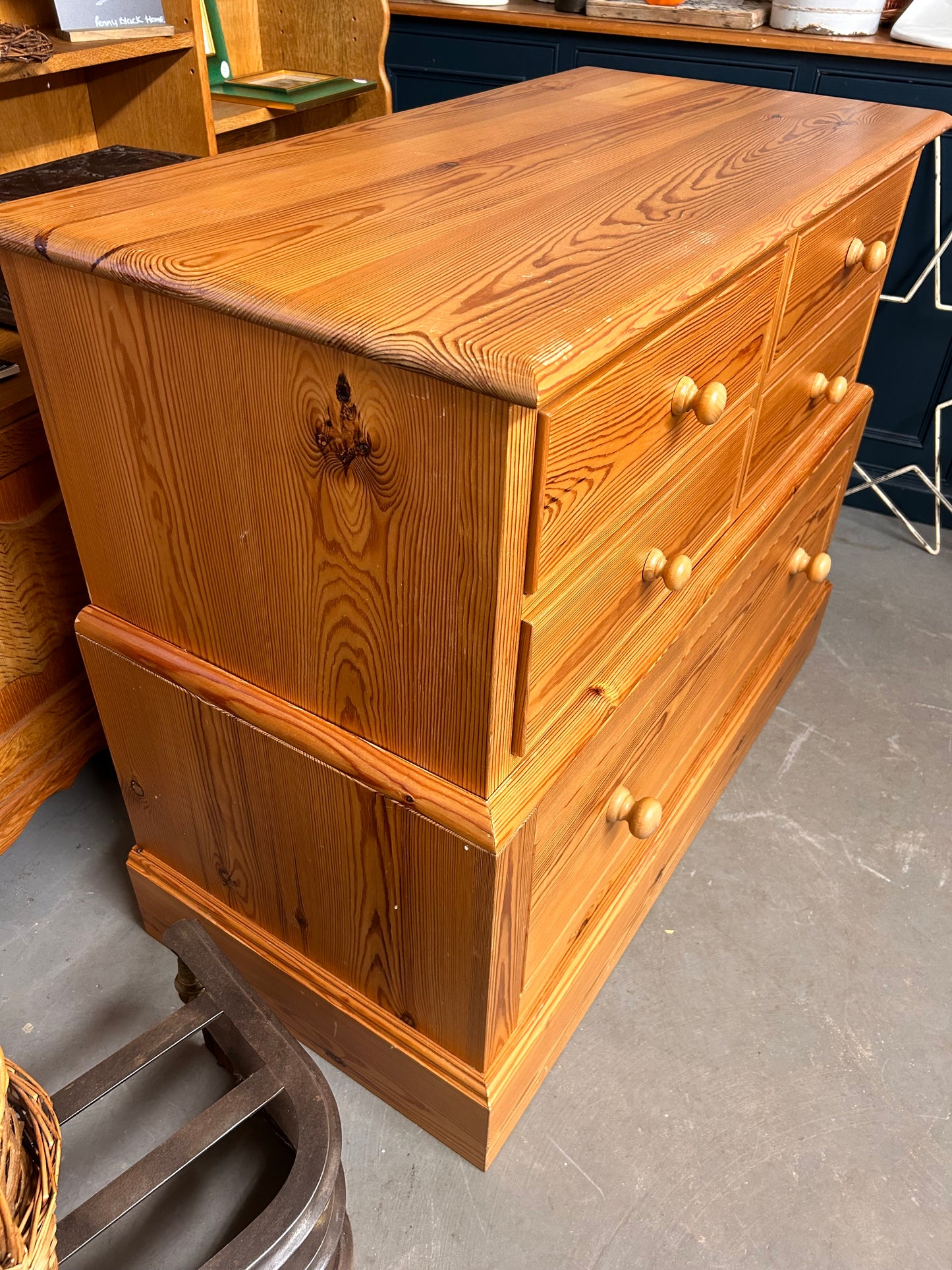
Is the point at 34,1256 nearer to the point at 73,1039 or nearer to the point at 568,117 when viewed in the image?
the point at 73,1039

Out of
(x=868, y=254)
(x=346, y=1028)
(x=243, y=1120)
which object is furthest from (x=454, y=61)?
(x=243, y=1120)

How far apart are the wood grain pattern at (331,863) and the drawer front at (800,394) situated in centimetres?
60

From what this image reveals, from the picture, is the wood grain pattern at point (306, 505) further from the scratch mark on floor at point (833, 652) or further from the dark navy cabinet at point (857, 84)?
the dark navy cabinet at point (857, 84)

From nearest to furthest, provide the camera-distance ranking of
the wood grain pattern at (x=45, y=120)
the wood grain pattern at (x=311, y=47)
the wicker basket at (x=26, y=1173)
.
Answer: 1. the wicker basket at (x=26, y=1173)
2. the wood grain pattern at (x=45, y=120)
3. the wood grain pattern at (x=311, y=47)

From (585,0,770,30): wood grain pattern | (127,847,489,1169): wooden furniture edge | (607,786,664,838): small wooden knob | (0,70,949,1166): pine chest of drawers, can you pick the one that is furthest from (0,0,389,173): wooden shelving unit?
(607,786,664,838): small wooden knob

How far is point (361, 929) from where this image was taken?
3.57ft

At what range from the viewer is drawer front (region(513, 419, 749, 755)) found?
84 cm

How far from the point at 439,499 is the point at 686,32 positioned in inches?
83.1

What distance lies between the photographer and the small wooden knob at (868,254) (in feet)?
4.05

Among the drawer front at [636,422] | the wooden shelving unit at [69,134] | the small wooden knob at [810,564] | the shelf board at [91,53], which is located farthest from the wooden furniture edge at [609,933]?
the shelf board at [91,53]

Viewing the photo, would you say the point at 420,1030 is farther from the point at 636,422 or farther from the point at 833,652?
the point at 833,652

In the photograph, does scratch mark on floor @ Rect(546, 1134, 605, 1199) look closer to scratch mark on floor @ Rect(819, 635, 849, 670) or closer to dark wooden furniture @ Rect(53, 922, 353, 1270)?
dark wooden furniture @ Rect(53, 922, 353, 1270)

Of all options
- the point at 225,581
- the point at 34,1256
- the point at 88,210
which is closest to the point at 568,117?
the point at 88,210

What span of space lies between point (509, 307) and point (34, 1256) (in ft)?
2.40
